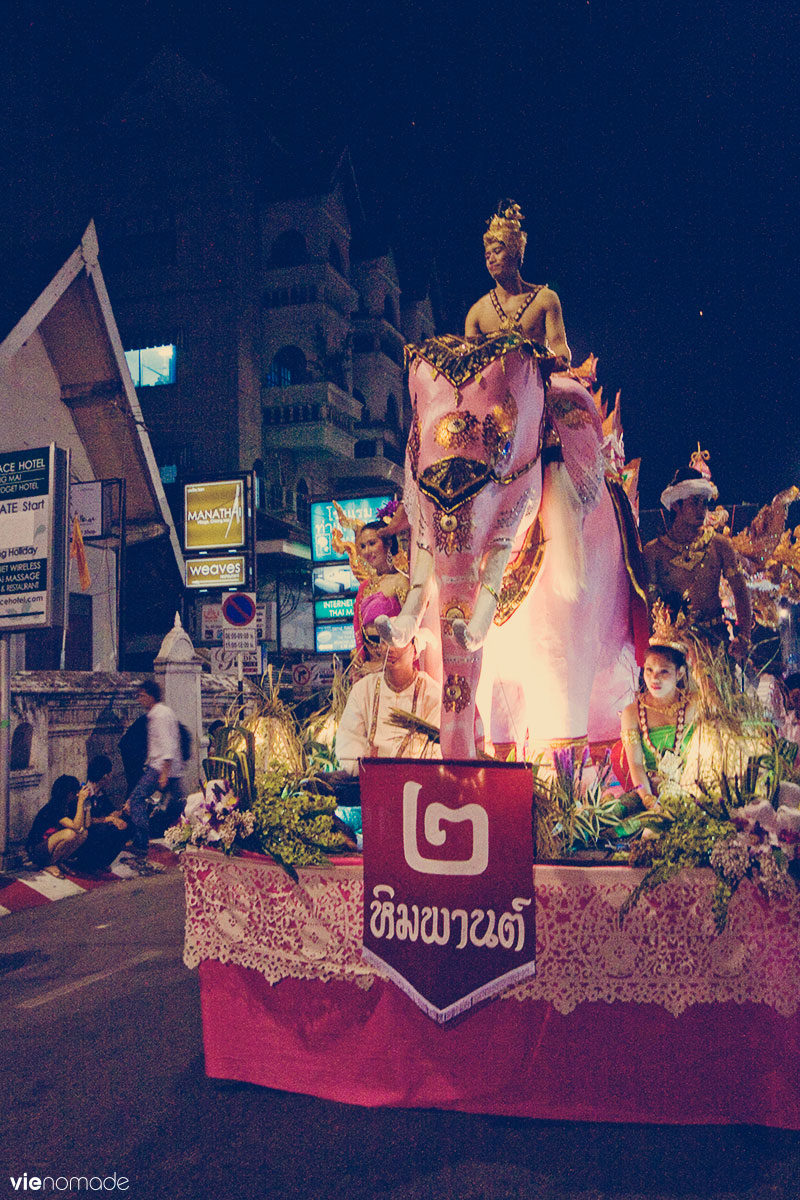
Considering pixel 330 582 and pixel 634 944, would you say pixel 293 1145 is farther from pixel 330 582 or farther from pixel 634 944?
pixel 330 582

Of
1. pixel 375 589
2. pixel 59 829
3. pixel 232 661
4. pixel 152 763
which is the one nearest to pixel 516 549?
pixel 375 589

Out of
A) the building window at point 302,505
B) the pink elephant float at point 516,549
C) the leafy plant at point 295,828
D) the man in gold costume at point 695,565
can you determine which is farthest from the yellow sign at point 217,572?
the leafy plant at point 295,828

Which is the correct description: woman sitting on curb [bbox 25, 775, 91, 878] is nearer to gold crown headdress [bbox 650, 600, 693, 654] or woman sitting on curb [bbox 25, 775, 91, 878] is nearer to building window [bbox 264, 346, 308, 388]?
gold crown headdress [bbox 650, 600, 693, 654]

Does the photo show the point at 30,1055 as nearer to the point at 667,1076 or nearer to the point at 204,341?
the point at 667,1076

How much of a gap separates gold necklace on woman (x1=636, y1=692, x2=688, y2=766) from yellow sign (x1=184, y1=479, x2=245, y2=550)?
18244mm

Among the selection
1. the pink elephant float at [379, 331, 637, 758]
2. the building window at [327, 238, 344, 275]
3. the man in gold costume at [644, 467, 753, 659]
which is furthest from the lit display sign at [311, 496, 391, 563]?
the pink elephant float at [379, 331, 637, 758]

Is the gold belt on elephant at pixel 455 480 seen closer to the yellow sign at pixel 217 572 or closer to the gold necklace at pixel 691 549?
the gold necklace at pixel 691 549

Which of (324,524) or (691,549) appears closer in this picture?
(691,549)

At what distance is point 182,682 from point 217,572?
25.0 ft

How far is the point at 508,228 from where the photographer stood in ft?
13.1

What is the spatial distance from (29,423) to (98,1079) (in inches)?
606

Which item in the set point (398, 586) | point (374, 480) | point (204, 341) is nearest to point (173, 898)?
point (398, 586)

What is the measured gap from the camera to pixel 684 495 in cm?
448

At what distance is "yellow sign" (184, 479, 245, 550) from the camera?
2131 centimetres
